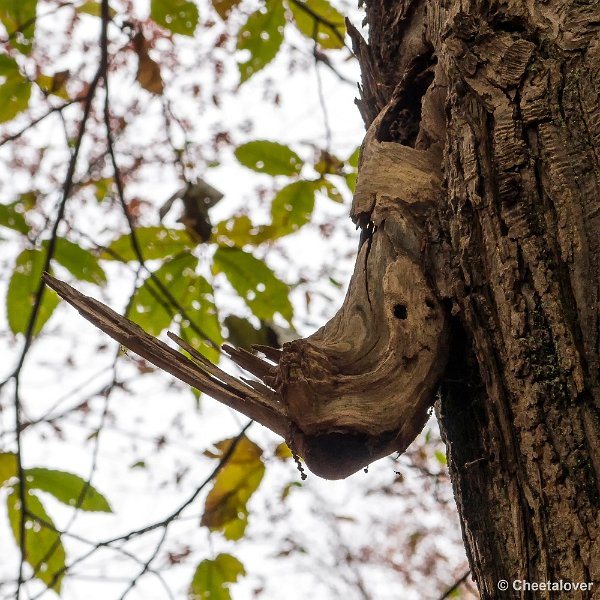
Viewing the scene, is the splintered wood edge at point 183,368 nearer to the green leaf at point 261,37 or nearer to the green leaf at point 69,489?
the green leaf at point 69,489

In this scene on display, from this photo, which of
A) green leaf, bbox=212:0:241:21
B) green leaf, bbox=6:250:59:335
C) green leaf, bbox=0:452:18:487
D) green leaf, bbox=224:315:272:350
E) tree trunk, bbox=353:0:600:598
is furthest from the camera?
green leaf, bbox=212:0:241:21

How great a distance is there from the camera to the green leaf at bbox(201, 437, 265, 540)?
5.17 ft

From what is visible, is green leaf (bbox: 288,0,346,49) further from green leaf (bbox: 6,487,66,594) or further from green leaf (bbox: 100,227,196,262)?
green leaf (bbox: 6,487,66,594)

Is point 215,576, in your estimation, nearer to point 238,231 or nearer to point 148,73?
point 238,231

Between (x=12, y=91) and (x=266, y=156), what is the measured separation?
675 millimetres

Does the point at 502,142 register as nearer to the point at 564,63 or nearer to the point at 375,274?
the point at 564,63

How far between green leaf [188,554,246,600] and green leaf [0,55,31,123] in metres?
1.26

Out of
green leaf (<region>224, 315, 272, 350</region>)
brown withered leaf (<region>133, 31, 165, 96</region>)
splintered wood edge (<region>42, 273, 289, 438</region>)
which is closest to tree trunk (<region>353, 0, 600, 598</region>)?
splintered wood edge (<region>42, 273, 289, 438</region>)

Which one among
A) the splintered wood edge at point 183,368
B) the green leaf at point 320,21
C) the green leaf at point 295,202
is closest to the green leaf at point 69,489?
the green leaf at point 295,202

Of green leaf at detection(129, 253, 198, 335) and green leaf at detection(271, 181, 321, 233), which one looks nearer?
green leaf at detection(129, 253, 198, 335)

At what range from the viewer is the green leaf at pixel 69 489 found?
154 cm

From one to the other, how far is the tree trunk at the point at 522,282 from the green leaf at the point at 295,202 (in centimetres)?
82

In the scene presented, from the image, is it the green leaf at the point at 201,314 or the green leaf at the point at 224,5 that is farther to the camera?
the green leaf at the point at 224,5

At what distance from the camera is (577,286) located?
71 cm
